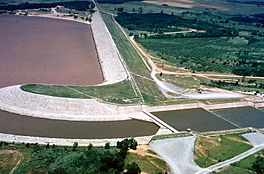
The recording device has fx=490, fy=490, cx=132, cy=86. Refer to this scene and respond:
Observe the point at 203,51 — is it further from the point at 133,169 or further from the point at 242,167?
the point at 133,169

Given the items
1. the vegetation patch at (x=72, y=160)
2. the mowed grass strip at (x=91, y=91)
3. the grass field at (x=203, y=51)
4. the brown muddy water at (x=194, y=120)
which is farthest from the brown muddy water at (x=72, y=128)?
the grass field at (x=203, y=51)

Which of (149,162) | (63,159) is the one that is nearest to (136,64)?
(149,162)

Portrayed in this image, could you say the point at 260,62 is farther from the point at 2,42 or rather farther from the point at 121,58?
the point at 2,42

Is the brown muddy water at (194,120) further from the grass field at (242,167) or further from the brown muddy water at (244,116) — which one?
the grass field at (242,167)

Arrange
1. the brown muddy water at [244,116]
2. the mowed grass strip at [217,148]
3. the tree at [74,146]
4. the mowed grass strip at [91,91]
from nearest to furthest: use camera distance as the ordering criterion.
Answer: the tree at [74,146] → the mowed grass strip at [217,148] → the brown muddy water at [244,116] → the mowed grass strip at [91,91]

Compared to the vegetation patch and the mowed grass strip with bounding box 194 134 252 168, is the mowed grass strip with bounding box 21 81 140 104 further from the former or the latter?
the vegetation patch

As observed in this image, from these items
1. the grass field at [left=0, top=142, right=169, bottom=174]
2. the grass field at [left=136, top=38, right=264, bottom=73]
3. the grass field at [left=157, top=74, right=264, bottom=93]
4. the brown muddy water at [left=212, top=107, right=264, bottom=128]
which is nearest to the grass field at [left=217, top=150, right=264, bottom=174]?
the grass field at [left=0, top=142, right=169, bottom=174]

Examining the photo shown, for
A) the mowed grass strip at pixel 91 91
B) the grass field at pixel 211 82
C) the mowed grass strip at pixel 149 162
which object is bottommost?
the mowed grass strip at pixel 149 162
